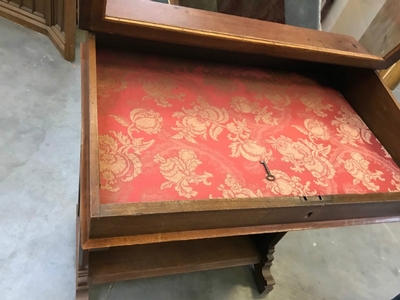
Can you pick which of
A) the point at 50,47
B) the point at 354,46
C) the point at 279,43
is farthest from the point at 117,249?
the point at 50,47

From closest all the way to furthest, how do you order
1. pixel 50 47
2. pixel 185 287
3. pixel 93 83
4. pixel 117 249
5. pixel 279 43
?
pixel 93 83 < pixel 279 43 < pixel 117 249 < pixel 185 287 < pixel 50 47

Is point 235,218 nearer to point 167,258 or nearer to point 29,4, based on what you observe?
point 167,258

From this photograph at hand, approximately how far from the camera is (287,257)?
4.52ft

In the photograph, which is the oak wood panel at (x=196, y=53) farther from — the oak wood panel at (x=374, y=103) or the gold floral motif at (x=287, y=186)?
the gold floral motif at (x=287, y=186)

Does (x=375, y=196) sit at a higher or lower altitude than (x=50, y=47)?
higher

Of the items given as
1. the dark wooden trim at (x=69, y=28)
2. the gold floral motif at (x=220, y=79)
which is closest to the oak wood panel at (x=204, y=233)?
the gold floral motif at (x=220, y=79)

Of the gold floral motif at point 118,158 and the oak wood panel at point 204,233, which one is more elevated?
the gold floral motif at point 118,158

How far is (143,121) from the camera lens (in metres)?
0.74

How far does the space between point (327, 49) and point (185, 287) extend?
2.76ft

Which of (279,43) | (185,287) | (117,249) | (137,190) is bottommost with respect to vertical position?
(185,287)

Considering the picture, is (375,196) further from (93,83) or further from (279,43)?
(93,83)

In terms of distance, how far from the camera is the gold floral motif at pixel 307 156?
2.59 feet

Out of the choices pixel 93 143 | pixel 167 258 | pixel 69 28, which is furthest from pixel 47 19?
pixel 93 143

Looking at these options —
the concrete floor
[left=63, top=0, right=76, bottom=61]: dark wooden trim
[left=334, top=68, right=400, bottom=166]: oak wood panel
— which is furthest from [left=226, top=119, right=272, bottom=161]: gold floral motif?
[left=63, top=0, right=76, bottom=61]: dark wooden trim
